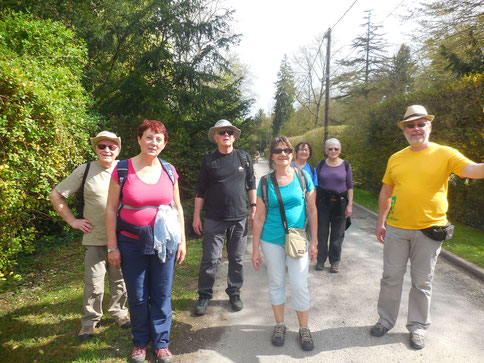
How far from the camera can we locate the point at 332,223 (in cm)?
459

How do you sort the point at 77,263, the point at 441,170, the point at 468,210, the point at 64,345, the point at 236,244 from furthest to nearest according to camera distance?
1. the point at 468,210
2. the point at 77,263
3. the point at 236,244
4. the point at 64,345
5. the point at 441,170

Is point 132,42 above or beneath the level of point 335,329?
above

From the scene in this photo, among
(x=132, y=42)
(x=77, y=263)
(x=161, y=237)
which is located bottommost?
(x=77, y=263)

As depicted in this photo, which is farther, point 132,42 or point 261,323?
point 132,42

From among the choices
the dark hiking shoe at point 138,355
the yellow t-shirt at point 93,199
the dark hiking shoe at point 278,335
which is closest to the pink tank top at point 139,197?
the yellow t-shirt at point 93,199

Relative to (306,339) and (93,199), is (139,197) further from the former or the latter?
(306,339)

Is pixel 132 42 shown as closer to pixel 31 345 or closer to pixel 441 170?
pixel 31 345

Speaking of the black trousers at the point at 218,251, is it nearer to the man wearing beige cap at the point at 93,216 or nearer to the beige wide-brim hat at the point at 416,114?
the man wearing beige cap at the point at 93,216

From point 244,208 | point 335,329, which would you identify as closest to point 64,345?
point 244,208

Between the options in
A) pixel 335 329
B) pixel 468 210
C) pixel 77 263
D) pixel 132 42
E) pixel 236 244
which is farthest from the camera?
pixel 132 42

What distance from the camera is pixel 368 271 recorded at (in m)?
→ 4.66

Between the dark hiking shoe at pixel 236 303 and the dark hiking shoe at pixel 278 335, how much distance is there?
27.4 inches

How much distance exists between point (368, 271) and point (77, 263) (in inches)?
206

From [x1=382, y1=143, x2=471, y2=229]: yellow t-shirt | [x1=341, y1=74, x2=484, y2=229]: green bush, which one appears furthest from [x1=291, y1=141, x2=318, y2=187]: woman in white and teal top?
[x1=341, y1=74, x2=484, y2=229]: green bush
